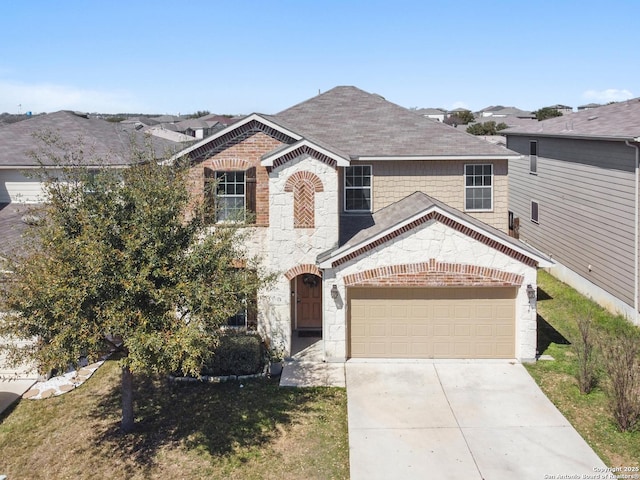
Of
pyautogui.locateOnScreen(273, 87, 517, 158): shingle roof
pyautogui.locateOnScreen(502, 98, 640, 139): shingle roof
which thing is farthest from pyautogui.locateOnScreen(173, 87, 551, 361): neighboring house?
pyautogui.locateOnScreen(502, 98, 640, 139): shingle roof

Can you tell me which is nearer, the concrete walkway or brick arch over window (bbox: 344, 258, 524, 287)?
the concrete walkway

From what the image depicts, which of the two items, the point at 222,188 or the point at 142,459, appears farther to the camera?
the point at 222,188

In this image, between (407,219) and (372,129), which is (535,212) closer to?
(372,129)

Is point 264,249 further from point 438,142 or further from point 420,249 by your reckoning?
point 438,142

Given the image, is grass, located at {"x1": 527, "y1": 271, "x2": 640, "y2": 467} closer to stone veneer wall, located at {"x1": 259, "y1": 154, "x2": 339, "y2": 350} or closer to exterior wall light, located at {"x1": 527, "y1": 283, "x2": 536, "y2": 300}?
exterior wall light, located at {"x1": 527, "y1": 283, "x2": 536, "y2": 300}

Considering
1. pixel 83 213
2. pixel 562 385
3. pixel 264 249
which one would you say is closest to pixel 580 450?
pixel 562 385

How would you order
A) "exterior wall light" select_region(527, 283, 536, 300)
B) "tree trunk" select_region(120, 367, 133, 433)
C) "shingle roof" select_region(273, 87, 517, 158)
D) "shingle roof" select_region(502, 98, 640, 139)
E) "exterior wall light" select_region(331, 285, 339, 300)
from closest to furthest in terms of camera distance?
"tree trunk" select_region(120, 367, 133, 433), "exterior wall light" select_region(527, 283, 536, 300), "exterior wall light" select_region(331, 285, 339, 300), "shingle roof" select_region(502, 98, 640, 139), "shingle roof" select_region(273, 87, 517, 158)

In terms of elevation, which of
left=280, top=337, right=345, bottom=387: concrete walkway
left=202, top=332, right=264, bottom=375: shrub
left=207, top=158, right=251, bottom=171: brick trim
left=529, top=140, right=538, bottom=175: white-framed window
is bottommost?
left=280, top=337, right=345, bottom=387: concrete walkway

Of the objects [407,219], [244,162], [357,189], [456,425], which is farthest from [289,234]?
[456,425]
